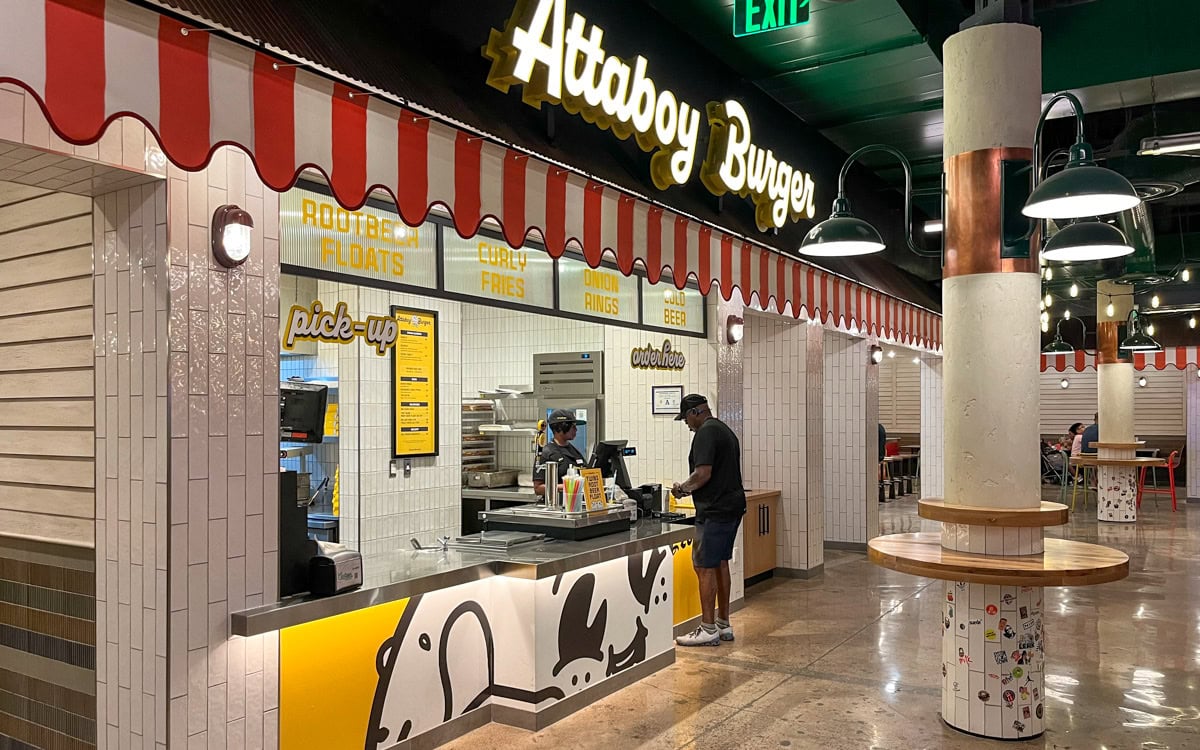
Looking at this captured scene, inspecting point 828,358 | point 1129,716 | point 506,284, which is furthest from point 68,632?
point 828,358

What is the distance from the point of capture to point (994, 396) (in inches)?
183

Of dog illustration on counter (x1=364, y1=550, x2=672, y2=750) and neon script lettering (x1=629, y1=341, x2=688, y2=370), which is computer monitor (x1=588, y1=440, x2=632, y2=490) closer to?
dog illustration on counter (x1=364, y1=550, x2=672, y2=750)

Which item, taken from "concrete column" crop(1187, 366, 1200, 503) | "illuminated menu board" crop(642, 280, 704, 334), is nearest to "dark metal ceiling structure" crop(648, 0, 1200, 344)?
"illuminated menu board" crop(642, 280, 704, 334)

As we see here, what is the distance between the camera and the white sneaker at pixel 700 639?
6.32 metres

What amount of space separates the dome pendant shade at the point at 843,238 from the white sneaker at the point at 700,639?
305 centimetres

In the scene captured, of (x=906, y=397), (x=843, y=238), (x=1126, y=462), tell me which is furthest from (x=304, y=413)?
(x=906, y=397)

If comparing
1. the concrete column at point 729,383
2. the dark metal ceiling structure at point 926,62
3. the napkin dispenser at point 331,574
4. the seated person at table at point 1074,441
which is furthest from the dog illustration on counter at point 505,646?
A: the seated person at table at point 1074,441

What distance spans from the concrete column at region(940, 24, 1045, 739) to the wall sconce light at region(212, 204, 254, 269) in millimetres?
3663

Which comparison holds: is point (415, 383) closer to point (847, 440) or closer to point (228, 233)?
point (228, 233)

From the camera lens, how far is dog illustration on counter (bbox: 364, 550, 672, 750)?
4219mm

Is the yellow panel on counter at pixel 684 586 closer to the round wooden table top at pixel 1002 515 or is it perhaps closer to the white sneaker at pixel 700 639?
the white sneaker at pixel 700 639

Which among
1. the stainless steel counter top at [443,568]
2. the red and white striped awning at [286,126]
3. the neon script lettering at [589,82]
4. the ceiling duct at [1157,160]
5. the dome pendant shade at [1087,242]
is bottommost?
the stainless steel counter top at [443,568]

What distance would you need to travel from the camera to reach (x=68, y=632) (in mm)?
3727

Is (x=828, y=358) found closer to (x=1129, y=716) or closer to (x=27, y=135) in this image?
(x=1129, y=716)
